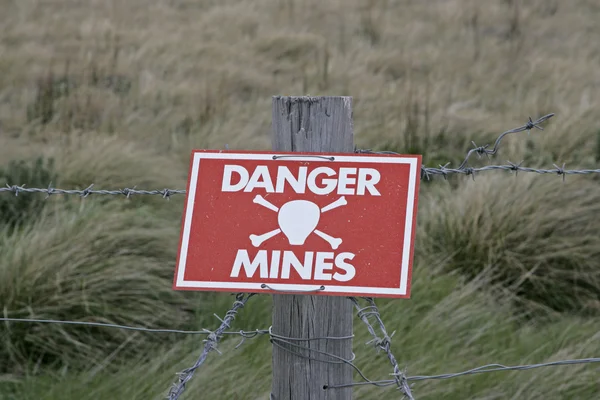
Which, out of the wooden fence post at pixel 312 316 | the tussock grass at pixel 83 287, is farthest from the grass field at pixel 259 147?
the wooden fence post at pixel 312 316

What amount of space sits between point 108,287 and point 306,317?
1.91m

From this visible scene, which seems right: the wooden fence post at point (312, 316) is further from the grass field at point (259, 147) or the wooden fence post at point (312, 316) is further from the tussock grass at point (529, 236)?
the tussock grass at point (529, 236)

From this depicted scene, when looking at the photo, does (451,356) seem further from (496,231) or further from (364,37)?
(364,37)

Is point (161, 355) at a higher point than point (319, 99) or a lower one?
lower

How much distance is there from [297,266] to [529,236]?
251cm

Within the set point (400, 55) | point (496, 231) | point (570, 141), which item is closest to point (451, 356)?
point (496, 231)

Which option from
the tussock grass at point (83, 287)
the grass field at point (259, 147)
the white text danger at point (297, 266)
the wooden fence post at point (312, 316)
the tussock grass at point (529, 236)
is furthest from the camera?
the tussock grass at point (529, 236)

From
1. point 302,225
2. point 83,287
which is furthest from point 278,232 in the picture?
point 83,287

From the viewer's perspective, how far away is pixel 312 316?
74.0 inches

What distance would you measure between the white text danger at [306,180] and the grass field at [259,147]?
1.26 meters

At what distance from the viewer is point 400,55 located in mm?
9117

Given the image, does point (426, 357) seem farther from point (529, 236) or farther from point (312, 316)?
point (312, 316)

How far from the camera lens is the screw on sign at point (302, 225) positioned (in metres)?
1.77

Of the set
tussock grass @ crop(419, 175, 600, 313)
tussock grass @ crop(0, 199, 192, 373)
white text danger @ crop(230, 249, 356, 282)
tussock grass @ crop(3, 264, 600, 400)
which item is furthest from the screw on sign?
tussock grass @ crop(419, 175, 600, 313)
